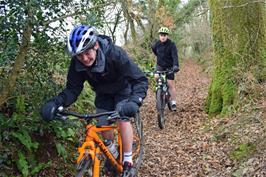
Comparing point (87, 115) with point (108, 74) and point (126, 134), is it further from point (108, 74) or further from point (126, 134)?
point (126, 134)

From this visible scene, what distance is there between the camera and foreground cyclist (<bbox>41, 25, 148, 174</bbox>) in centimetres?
447

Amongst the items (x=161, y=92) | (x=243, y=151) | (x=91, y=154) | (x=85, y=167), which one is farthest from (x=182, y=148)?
(x=85, y=167)

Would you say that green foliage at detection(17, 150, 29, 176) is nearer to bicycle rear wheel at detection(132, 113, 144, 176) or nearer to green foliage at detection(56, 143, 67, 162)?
green foliage at detection(56, 143, 67, 162)

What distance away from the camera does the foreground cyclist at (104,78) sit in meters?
4.47

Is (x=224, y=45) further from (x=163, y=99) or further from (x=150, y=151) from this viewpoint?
(x=150, y=151)

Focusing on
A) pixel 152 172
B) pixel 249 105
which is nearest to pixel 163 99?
pixel 249 105

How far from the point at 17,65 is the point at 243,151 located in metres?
3.92

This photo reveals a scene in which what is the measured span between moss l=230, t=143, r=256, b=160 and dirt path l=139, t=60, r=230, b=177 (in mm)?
163

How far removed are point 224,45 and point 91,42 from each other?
5.72 metres

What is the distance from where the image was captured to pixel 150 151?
7.67 m

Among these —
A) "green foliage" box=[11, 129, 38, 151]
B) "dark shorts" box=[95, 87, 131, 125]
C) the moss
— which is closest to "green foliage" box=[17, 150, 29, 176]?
"green foliage" box=[11, 129, 38, 151]

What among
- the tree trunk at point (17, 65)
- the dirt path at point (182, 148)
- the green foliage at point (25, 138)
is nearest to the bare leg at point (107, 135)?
the green foliage at point (25, 138)

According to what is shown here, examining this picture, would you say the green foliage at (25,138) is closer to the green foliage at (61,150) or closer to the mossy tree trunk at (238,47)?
the green foliage at (61,150)

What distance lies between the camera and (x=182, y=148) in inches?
305
